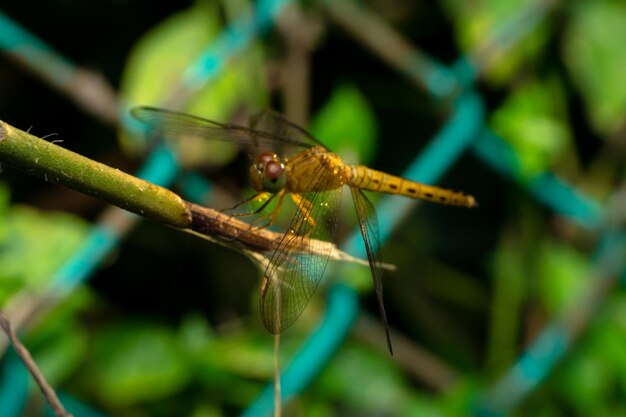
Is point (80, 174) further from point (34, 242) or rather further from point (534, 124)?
point (534, 124)

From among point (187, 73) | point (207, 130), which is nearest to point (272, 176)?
point (207, 130)

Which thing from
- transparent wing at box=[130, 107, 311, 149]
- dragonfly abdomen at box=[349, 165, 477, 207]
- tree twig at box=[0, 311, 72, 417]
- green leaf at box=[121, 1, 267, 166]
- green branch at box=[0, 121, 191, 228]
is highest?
green leaf at box=[121, 1, 267, 166]

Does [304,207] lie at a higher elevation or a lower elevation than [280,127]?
lower

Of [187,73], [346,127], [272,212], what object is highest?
[346,127]

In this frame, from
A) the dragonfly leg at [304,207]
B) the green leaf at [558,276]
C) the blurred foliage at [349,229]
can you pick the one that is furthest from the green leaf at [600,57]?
the dragonfly leg at [304,207]

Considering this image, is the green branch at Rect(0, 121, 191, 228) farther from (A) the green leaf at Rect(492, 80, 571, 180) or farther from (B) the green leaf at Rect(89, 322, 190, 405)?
(A) the green leaf at Rect(492, 80, 571, 180)

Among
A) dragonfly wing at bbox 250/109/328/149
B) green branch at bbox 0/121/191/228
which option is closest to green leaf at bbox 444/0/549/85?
dragonfly wing at bbox 250/109/328/149

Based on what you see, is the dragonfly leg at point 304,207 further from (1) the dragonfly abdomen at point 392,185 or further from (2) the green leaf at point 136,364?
(2) the green leaf at point 136,364
